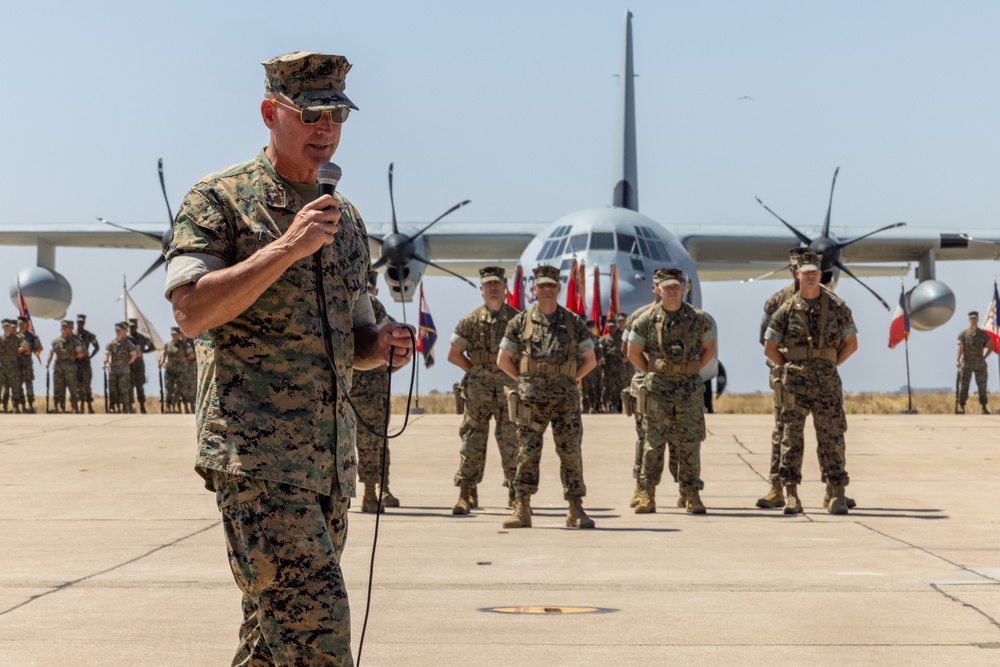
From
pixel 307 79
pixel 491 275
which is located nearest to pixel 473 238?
pixel 491 275

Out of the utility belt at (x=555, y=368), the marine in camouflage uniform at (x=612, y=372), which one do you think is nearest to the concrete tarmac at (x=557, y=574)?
the utility belt at (x=555, y=368)

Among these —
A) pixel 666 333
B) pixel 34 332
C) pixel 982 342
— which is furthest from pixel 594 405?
pixel 666 333

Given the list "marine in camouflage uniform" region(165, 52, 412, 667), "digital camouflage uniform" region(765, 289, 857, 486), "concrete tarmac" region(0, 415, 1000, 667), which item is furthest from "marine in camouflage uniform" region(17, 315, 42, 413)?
"marine in camouflage uniform" region(165, 52, 412, 667)

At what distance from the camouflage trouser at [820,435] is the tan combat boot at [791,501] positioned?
5 centimetres

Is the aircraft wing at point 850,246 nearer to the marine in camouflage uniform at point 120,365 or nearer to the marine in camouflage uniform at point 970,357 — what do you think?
the marine in camouflage uniform at point 970,357

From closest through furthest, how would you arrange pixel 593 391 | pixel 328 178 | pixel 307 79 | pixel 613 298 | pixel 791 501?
pixel 328 178 < pixel 307 79 < pixel 791 501 < pixel 613 298 < pixel 593 391

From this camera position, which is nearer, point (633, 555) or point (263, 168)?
point (263, 168)

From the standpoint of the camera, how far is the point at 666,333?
11.1m

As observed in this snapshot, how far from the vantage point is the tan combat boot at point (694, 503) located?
1098 cm

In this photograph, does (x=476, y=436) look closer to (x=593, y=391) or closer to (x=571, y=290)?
(x=571, y=290)

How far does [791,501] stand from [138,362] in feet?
67.5

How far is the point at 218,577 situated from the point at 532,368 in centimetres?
329

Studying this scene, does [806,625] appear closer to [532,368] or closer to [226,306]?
[226,306]

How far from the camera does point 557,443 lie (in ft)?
33.1
